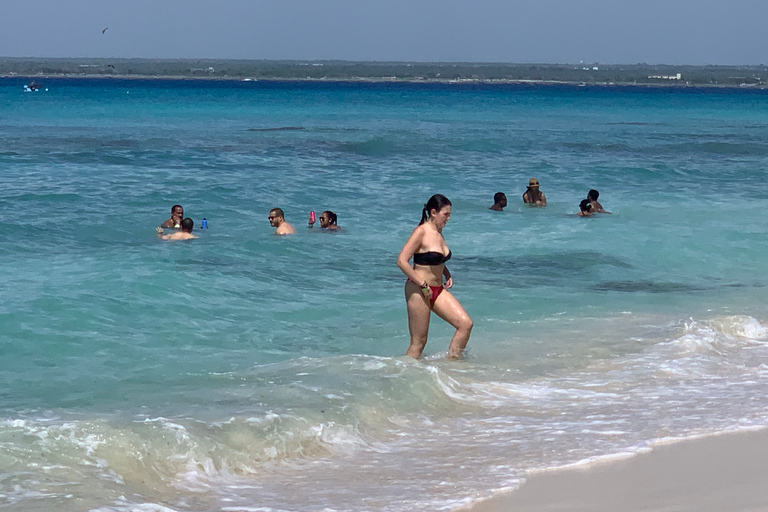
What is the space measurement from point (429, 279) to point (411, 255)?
1.00ft

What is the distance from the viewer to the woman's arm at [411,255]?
7.37 m

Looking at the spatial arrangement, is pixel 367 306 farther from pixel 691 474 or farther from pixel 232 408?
pixel 691 474

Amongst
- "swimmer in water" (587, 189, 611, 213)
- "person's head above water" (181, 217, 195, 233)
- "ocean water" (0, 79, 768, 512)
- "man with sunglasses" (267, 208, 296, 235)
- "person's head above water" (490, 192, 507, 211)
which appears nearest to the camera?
"ocean water" (0, 79, 768, 512)

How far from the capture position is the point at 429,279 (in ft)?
25.3

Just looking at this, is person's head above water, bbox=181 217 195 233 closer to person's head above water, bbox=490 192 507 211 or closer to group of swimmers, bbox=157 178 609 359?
person's head above water, bbox=490 192 507 211

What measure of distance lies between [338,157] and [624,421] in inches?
868

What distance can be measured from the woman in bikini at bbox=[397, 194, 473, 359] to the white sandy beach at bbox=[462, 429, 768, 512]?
2.28 meters

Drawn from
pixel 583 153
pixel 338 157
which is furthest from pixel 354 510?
pixel 583 153

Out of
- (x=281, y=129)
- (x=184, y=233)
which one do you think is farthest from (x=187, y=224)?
(x=281, y=129)

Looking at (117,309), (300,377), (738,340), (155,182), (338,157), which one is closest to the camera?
(300,377)

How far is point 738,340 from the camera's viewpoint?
8836mm

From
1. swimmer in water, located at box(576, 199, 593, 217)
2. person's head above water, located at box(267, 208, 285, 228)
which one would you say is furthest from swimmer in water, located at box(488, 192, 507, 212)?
person's head above water, located at box(267, 208, 285, 228)

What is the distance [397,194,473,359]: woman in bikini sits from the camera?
7512 mm

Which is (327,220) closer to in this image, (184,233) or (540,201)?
(184,233)
